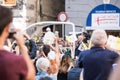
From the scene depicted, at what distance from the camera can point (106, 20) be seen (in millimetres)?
24328

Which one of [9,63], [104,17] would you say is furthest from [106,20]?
[9,63]

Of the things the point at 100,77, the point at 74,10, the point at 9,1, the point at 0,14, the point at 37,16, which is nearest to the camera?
the point at 0,14

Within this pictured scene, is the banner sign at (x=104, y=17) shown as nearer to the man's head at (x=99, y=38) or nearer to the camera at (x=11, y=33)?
the man's head at (x=99, y=38)

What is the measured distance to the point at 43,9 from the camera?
2772 cm

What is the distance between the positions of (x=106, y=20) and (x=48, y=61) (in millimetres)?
17222

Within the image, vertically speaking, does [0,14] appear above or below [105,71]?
above

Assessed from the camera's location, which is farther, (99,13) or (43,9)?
(43,9)

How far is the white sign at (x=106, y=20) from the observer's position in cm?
2389

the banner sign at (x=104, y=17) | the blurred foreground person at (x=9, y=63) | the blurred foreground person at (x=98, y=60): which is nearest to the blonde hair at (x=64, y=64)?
the blurred foreground person at (x=98, y=60)

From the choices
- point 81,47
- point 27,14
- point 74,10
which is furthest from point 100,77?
point 74,10

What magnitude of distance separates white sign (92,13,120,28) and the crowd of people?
13777 mm

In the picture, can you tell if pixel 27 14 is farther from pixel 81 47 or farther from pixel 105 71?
pixel 105 71

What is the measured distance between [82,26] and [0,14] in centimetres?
2214

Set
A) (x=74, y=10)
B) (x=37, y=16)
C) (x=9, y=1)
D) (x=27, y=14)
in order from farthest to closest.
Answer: (x=74, y=10) < (x=37, y=16) < (x=27, y=14) < (x=9, y=1)
